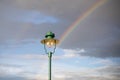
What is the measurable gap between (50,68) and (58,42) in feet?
4.95

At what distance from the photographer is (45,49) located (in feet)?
125

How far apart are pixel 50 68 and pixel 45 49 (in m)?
1.11

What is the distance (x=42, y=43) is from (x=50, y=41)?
456 millimetres

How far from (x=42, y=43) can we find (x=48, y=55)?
0.79m

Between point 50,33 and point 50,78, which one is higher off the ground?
point 50,33

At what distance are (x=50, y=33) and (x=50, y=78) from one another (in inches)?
99.3

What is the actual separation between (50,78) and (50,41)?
207 cm

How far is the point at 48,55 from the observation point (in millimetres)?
38312

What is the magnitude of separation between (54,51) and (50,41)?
65 cm

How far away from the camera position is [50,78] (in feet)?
123

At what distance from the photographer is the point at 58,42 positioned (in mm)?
38156

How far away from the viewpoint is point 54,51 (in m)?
38.3

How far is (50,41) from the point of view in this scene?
125 feet

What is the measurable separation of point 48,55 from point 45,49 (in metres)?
0.38
